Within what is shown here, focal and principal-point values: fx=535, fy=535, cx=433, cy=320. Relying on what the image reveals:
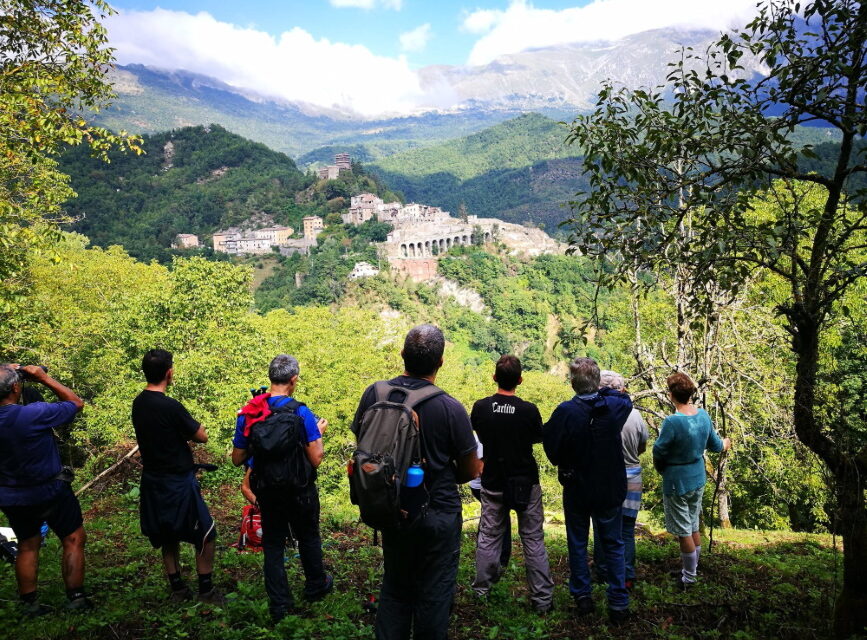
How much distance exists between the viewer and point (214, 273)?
20.1m

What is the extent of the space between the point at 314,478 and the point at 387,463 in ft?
4.36

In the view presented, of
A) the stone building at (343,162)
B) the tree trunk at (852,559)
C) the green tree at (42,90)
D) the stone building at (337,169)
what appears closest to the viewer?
the tree trunk at (852,559)

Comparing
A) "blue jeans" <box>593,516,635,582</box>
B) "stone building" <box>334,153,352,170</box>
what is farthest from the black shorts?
"stone building" <box>334,153,352,170</box>

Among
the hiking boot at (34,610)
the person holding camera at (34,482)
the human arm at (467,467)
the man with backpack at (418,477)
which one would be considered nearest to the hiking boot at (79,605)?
the person holding camera at (34,482)

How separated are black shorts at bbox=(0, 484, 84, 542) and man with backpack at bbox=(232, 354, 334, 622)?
1.34 meters

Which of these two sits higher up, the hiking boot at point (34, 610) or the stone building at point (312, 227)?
the stone building at point (312, 227)

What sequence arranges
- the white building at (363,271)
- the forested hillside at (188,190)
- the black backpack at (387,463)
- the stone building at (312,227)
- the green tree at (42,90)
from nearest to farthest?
the black backpack at (387,463), the green tree at (42,90), the white building at (363,271), the stone building at (312,227), the forested hillside at (188,190)

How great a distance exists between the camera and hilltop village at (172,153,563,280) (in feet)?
285

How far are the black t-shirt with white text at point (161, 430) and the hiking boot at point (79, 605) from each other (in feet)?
3.25

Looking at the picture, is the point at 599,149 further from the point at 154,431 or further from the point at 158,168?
the point at 158,168

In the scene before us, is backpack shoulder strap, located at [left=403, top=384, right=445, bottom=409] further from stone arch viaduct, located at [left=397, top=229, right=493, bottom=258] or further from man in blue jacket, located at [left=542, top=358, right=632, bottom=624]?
stone arch viaduct, located at [left=397, top=229, right=493, bottom=258]

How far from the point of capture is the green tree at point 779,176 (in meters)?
3.42

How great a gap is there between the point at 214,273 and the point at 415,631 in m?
19.3

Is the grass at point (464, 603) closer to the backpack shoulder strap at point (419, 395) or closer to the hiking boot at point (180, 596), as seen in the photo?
the hiking boot at point (180, 596)
